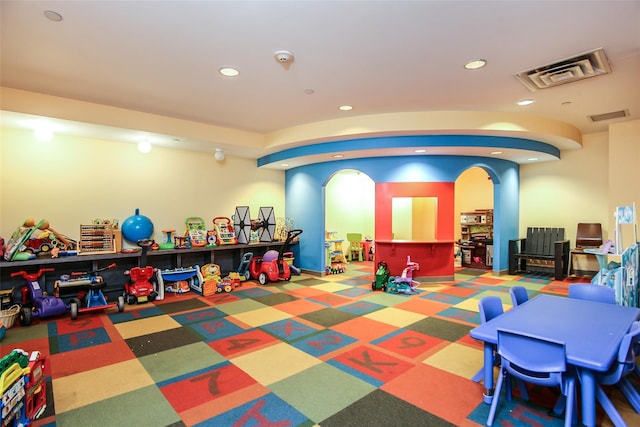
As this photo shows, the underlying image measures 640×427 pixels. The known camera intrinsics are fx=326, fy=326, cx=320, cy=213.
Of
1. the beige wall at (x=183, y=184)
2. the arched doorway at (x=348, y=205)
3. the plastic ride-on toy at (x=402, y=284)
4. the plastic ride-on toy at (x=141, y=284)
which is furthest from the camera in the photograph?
the arched doorway at (x=348, y=205)

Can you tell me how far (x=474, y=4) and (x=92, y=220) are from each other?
689 cm

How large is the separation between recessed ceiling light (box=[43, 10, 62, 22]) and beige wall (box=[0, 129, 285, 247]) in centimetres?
361

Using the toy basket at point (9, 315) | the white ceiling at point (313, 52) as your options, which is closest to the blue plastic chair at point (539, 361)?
the white ceiling at point (313, 52)

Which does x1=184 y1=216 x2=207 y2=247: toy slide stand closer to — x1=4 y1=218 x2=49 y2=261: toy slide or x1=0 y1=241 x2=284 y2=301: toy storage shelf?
x1=0 y1=241 x2=284 y2=301: toy storage shelf

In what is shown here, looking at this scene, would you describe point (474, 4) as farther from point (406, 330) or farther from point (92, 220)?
point (92, 220)

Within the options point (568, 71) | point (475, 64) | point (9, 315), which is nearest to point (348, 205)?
point (475, 64)

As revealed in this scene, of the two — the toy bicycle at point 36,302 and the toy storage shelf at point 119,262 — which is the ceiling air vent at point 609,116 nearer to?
the toy storage shelf at point 119,262

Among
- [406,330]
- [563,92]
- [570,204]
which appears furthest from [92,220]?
[570,204]

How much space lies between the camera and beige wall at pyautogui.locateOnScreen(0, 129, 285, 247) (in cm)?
551

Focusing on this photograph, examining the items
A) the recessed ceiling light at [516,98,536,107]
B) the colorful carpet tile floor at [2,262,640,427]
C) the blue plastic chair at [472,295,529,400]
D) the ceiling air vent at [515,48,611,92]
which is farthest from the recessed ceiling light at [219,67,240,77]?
the recessed ceiling light at [516,98,536,107]

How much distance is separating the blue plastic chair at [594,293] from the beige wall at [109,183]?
6724 millimetres

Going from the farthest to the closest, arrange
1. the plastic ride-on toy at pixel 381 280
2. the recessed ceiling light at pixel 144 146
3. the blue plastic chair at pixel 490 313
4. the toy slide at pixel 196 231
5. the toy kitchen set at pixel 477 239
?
the toy kitchen set at pixel 477 239, the toy slide at pixel 196 231, the plastic ride-on toy at pixel 381 280, the recessed ceiling light at pixel 144 146, the blue plastic chair at pixel 490 313

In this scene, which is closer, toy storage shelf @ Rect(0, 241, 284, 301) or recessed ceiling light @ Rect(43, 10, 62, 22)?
recessed ceiling light @ Rect(43, 10, 62, 22)

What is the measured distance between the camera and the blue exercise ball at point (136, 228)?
638cm
